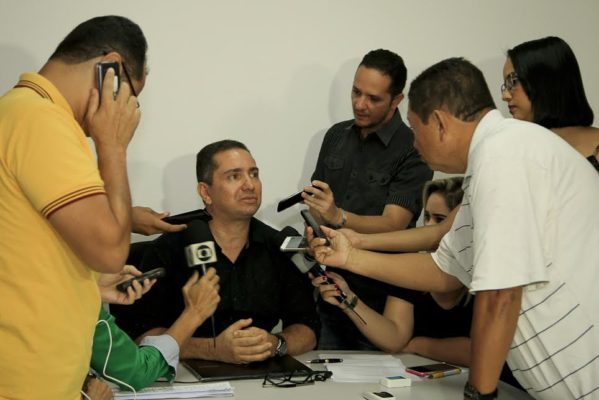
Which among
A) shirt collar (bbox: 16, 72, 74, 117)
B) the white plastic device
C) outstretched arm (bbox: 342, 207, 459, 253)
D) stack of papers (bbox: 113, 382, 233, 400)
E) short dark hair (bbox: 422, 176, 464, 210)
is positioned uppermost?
shirt collar (bbox: 16, 72, 74, 117)

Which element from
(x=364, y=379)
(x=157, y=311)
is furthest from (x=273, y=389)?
(x=157, y=311)

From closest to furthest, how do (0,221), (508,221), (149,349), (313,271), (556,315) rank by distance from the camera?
(0,221) < (508,221) < (556,315) < (149,349) < (313,271)

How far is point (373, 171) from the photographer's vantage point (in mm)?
3146

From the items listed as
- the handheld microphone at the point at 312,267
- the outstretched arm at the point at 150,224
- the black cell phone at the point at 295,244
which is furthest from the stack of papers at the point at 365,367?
the outstretched arm at the point at 150,224

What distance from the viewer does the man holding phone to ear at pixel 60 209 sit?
1.20 m

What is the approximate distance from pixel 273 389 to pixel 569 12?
2.93 meters

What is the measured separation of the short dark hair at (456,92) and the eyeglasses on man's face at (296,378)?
0.91 m

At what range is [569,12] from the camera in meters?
3.87

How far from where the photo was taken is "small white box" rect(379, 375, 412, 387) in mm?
2133

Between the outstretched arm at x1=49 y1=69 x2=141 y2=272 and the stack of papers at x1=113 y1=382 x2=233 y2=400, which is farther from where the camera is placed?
the stack of papers at x1=113 y1=382 x2=233 y2=400

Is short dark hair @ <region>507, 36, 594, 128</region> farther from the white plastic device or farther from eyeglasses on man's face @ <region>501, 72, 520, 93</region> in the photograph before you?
the white plastic device

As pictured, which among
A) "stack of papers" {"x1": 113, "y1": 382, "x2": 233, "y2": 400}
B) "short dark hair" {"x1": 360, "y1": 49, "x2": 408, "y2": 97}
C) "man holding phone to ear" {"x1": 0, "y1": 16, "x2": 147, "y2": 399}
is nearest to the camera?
"man holding phone to ear" {"x1": 0, "y1": 16, "x2": 147, "y2": 399}

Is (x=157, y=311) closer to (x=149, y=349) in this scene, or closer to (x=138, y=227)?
(x=138, y=227)

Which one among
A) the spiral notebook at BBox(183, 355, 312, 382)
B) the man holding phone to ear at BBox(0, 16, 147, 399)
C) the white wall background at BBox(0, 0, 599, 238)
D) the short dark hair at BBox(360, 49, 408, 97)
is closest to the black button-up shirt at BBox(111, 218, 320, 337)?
the spiral notebook at BBox(183, 355, 312, 382)
